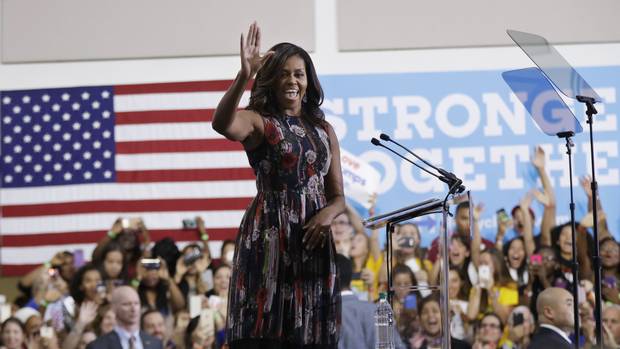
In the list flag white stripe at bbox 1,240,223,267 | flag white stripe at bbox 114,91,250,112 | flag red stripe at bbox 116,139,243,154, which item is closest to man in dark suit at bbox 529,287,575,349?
flag red stripe at bbox 116,139,243,154

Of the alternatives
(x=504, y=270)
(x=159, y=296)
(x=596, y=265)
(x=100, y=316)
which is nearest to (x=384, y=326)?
(x=596, y=265)

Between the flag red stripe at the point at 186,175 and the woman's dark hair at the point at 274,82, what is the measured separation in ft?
15.5

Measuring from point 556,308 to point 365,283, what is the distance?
4.71ft

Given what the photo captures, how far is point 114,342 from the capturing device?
675 cm

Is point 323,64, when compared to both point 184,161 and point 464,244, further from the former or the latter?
point 464,244

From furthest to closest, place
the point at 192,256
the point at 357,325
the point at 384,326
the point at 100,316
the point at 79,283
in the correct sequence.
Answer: the point at 192,256, the point at 79,283, the point at 100,316, the point at 357,325, the point at 384,326

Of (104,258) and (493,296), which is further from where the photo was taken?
(104,258)

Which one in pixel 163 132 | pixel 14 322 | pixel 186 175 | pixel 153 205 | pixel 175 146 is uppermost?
pixel 163 132

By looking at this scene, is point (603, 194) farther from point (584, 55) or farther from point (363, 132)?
point (363, 132)

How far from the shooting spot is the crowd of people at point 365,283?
7078 mm

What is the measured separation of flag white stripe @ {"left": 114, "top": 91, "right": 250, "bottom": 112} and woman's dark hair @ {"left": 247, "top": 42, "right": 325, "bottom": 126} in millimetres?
4813

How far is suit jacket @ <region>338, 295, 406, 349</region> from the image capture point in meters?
4.90

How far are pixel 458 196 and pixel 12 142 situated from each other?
16.6 feet

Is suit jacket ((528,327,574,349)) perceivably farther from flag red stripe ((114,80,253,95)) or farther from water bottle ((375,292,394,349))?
flag red stripe ((114,80,253,95))
